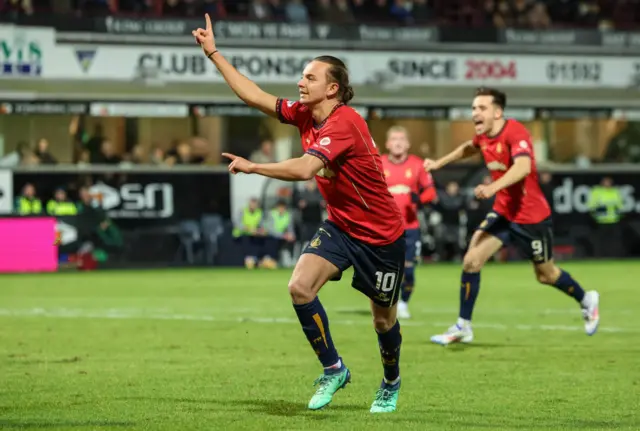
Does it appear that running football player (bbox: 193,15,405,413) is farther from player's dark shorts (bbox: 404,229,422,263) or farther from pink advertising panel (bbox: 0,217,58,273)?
pink advertising panel (bbox: 0,217,58,273)

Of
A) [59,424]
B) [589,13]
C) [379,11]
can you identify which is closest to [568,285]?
[59,424]

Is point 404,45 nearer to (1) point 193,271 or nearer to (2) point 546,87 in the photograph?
(2) point 546,87

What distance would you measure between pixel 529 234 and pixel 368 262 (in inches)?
183

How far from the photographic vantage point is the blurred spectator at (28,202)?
2650 cm

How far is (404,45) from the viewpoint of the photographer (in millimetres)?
30516

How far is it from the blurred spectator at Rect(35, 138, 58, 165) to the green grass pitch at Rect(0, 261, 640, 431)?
8.86 m

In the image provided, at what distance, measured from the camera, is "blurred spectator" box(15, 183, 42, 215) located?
26.5 metres

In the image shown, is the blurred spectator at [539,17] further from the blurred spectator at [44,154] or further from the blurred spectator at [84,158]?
the blurred spectator at [44,154]

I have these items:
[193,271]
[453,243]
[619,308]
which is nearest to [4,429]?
[619,308]

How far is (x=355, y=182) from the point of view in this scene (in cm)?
747

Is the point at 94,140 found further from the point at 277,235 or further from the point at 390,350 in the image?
the point at 390,350

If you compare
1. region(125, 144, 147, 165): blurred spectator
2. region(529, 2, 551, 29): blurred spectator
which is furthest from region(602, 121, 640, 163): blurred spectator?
region(125, 144, 147, 165): blurred spectator

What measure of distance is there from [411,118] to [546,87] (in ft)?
11.9

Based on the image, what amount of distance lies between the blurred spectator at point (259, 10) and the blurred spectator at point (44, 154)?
5.59 metres
